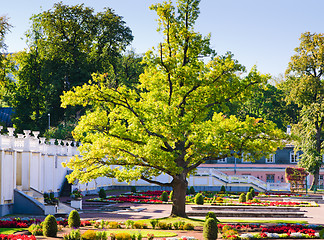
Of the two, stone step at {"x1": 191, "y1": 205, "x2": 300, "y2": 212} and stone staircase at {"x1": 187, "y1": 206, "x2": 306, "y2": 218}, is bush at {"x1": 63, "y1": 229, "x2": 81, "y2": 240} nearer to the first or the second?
stone staircase at {"x1": 187, "y1": 206, "x2": 306, "y2": 218}

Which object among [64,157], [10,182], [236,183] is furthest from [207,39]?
[236,183]

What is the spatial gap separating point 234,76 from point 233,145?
3.81m

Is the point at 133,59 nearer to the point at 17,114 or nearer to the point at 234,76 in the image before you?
the point at 17,114

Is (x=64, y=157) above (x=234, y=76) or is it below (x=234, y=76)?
below

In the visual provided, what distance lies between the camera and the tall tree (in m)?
63.6

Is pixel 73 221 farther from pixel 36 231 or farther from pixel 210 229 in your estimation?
pixel 210 229

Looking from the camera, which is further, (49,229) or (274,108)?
(274,108)

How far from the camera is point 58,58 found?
2665 inches

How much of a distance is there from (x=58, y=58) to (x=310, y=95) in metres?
32.2

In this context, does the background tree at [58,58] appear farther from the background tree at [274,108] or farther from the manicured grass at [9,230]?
the manicured grass at [9,230]

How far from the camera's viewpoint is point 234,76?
28.7m

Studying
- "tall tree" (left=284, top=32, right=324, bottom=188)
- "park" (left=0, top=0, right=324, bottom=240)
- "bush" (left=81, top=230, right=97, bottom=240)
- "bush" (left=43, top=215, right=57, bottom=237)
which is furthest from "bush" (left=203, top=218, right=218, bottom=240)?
"tall tree" (left=284, top=32, right=324, bottom=188)

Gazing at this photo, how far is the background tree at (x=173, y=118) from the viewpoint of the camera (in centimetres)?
2720

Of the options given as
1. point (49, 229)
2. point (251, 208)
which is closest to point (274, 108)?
point (251, 208)
